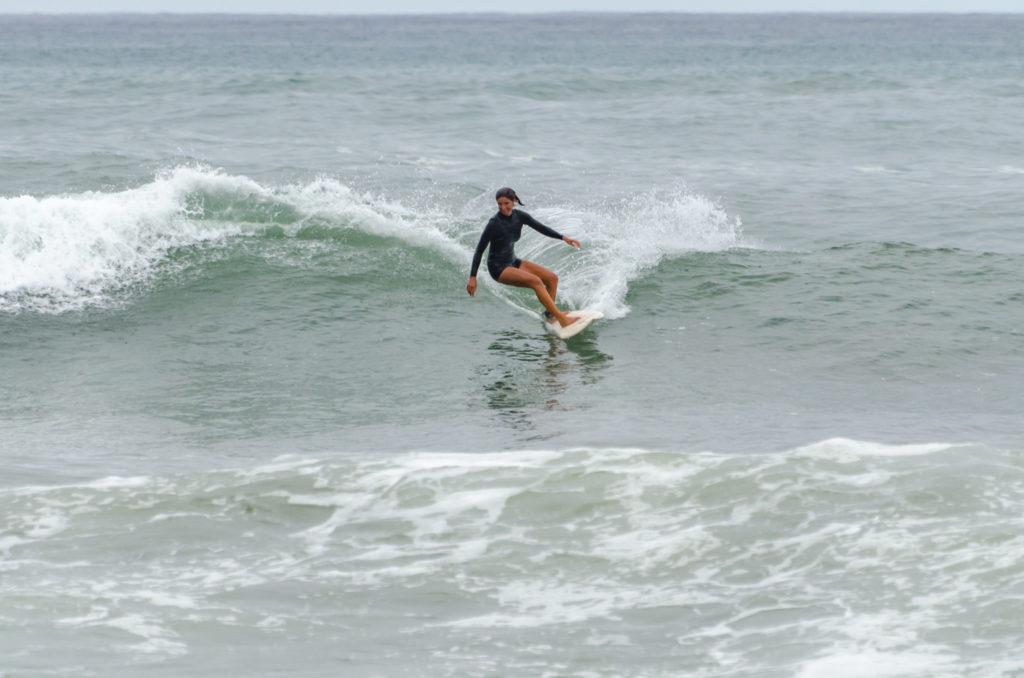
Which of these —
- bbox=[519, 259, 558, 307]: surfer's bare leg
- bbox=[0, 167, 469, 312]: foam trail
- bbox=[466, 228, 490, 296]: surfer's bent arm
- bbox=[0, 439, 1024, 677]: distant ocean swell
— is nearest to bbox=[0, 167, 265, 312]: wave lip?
bbox=[0, 167, 469, 312]: foam trail

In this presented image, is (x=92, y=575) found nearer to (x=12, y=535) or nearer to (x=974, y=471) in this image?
(x=12, y=535)

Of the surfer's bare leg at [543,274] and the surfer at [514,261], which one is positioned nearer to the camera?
the surfer at [514,261]

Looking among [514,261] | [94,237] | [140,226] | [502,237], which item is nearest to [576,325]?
[514,261]

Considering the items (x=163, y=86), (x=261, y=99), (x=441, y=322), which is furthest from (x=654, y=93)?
(x=441, y=322)

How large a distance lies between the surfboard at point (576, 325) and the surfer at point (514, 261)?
Result: 0.06 m

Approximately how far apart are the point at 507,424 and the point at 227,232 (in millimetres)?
7719

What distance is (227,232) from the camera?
642 inches

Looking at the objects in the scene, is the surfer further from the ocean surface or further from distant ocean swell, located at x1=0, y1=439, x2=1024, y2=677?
distant ocean swell, located at x1=0, y1=439, x2=1024, y2=677

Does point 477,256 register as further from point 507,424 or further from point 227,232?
point 227,232

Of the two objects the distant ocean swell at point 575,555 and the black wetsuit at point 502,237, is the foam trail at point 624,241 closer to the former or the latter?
the black wetsuit at point 502,237

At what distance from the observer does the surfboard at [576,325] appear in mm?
13031

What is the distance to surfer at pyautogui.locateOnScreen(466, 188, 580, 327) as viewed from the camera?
13.0 metres

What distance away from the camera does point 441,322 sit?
13.6 meters

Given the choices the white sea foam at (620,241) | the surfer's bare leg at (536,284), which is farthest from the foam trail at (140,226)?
the surfer's bare leg at (536,284)
